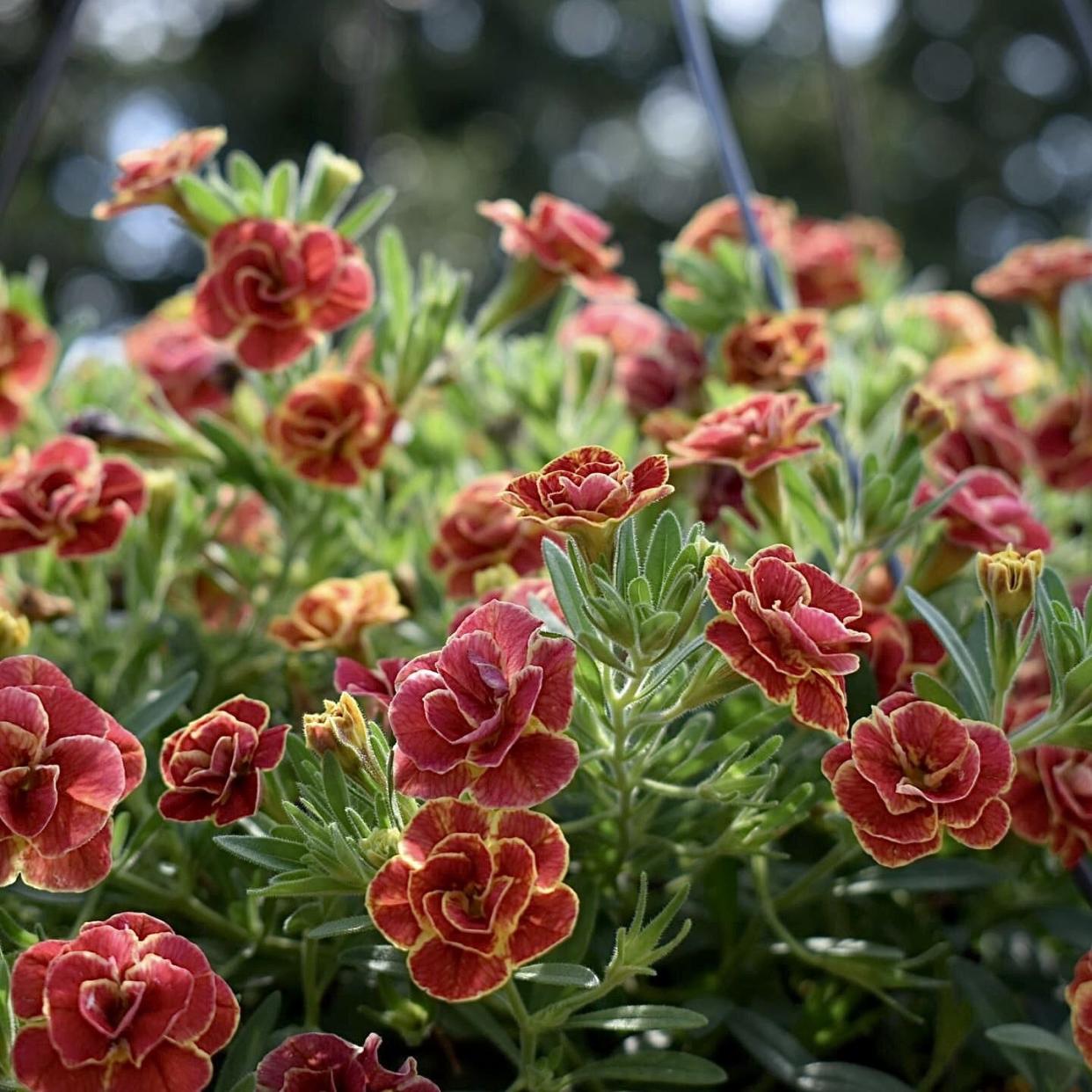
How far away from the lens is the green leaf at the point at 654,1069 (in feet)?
2.21

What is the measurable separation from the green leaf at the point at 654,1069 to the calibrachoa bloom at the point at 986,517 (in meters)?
0.36

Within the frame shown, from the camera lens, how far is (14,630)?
0.79m

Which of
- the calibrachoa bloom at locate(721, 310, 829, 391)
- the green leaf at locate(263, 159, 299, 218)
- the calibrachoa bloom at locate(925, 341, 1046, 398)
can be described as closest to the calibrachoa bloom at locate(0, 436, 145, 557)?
the green leaf at locate(263, 159, 299, 218)

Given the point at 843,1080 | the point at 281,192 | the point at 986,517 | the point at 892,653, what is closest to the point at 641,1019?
the point at 843,1080

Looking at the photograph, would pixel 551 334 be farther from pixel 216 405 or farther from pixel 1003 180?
pixel 1003 180

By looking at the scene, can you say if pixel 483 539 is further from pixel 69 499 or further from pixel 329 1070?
pixel 329 1070

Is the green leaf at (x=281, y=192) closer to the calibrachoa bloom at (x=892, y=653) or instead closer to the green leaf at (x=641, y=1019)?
the calibrachoa bloom at (x=892, y=653)

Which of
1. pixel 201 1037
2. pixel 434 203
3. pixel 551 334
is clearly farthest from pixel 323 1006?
pixel 434 203

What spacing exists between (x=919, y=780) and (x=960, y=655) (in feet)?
0.40

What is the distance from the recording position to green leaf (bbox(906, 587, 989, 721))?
731mm

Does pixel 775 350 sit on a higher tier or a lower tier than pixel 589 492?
lower

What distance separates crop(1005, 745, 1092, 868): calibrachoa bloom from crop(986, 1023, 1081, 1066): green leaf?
94 millimetres

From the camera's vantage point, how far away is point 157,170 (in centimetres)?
97

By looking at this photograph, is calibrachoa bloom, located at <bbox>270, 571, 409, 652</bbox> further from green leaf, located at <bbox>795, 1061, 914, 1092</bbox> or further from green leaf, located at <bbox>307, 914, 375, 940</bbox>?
green leaf, located at <bbox>795, 1061, 914, 1092</bbox>
